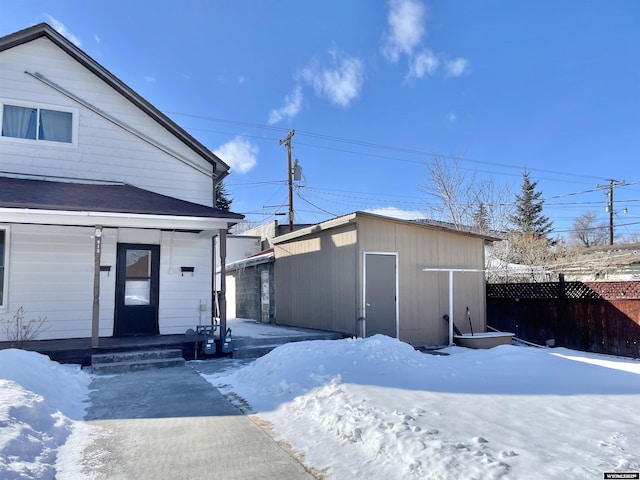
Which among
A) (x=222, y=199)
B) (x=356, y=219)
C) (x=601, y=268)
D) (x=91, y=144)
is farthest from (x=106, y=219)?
(x=222, y=199)

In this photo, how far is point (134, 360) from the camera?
27.7 ft

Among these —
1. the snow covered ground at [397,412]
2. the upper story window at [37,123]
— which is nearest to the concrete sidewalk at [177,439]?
the snow covered ground at [397,412]

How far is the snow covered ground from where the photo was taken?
11.5ft

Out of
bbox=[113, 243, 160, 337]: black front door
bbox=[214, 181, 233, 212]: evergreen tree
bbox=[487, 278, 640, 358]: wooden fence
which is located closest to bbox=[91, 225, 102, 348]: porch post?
bbox=[113, 243, 160, 337]: black front door

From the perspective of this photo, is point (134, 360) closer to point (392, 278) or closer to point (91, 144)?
point (91, 144)

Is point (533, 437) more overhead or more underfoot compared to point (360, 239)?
more underfoot

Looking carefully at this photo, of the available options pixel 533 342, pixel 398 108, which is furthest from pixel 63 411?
pixel 398 108

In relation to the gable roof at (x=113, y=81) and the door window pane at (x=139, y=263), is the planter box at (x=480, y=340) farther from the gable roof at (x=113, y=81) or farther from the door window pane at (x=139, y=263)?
the door window pane at (x=139, y=263)

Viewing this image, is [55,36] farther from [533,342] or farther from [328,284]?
[533,342]

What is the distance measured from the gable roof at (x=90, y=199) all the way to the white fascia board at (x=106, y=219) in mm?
78

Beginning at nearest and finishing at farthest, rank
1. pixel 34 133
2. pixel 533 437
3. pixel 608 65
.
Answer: pixel 533 437 → pixel 34 133 → pixel 608 65

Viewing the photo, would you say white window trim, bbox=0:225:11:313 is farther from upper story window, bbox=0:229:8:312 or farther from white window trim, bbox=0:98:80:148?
white window trim, bbox=0:98:80:148

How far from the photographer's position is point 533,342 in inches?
487

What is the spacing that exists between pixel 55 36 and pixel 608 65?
60.9 ft
